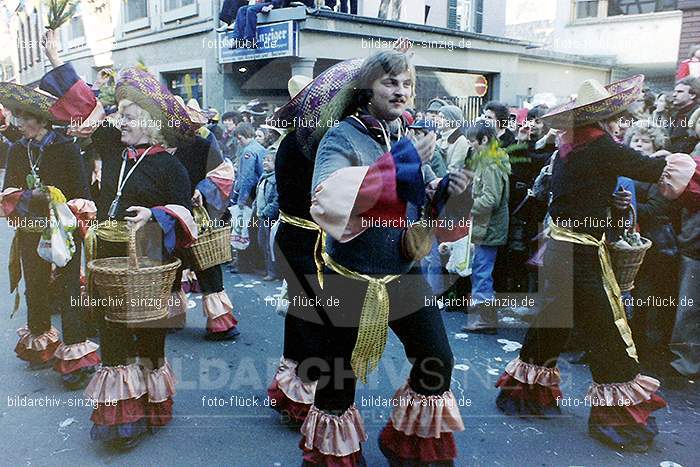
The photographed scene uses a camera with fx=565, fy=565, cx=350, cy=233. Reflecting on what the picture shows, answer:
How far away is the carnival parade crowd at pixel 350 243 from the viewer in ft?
8.24

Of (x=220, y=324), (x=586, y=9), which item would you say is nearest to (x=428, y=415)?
(x=220, y=324)

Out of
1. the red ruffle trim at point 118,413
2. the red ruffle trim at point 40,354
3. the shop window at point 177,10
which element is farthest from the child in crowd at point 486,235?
the shop window at point 177,10

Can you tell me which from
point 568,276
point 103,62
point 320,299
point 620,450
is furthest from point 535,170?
point 103,62

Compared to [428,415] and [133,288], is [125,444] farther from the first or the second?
[428,415]

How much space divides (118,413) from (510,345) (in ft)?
10.5

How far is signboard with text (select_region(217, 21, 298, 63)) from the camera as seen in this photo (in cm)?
915

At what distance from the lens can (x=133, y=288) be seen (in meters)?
2.82

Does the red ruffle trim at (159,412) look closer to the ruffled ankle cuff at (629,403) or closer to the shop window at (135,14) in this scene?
the ruffled ankle cuff at (629,403)

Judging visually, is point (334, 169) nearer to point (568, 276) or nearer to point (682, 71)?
point (568, 276)

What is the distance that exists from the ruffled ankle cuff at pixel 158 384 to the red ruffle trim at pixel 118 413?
11 centimetres

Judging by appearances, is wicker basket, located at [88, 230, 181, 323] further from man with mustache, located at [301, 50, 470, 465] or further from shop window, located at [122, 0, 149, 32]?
shop window, located at [122, 0, 149, 32]

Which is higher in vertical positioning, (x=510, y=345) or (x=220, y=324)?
(x=220, y=324)

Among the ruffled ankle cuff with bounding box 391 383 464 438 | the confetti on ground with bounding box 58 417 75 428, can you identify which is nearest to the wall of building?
the ruffled ankle cuff with bounding box 391 383 464 438

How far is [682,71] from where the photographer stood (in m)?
6.73
